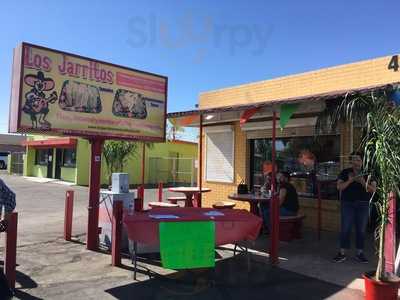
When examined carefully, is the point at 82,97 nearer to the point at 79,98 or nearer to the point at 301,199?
the point at 79,98

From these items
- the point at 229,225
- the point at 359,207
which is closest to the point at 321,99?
the point at 359,207

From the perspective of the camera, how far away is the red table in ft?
19.2

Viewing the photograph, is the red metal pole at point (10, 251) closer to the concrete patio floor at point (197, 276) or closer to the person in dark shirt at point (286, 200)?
the concrete patio floor at point (197, 276)

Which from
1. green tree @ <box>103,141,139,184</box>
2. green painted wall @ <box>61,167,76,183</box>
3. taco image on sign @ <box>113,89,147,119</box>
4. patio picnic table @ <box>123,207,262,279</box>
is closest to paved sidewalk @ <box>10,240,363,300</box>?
patio picnic table @ <box>123,207,262,279</box>

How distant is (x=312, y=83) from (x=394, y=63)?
2.24 metres

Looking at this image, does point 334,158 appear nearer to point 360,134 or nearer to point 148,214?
point 360,134

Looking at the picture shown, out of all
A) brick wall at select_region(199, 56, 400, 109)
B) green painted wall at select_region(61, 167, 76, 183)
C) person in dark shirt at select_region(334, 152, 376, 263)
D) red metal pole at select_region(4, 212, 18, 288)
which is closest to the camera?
red metal pole at select_region(4, 212, 18, 288)

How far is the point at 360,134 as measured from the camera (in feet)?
31.7

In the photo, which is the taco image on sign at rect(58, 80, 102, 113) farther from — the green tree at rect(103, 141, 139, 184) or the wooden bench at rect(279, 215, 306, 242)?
the green tree at rect(103, 141, 139, 184)

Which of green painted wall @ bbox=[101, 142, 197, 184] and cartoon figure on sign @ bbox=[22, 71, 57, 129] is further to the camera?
green painted wall @ bbox=[101, 142, 197, 184]

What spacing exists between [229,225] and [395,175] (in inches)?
91.5

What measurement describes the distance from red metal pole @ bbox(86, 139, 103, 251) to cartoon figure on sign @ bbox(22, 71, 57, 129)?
1.28 meters

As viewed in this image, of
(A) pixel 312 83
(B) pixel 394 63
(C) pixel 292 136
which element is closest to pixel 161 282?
(C) pixel 292 136

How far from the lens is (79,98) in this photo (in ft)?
24.9
